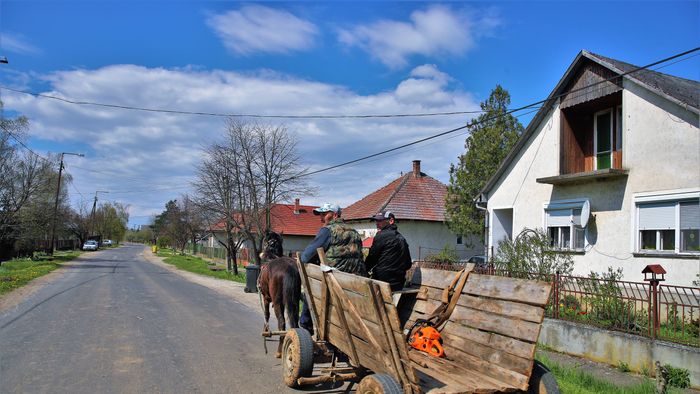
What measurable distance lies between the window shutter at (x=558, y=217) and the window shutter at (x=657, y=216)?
7.11 ft

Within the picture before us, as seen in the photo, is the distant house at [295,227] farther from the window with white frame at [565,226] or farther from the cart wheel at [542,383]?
the cart wheel at [542,383]

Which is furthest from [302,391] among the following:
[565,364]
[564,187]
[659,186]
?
[564,187]

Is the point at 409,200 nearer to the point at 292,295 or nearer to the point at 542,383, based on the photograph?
the point at 292,295

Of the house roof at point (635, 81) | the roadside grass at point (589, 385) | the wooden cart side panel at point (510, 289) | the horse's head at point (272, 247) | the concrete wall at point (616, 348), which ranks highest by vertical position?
the house roof at point (635, 81)

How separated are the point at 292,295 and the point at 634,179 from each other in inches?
364

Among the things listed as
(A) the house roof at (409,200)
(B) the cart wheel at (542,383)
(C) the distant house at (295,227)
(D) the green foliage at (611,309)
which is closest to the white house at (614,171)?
(D) the green foliage at (611,309)

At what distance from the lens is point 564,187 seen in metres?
14.3

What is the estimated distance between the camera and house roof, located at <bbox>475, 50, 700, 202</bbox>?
11570mm

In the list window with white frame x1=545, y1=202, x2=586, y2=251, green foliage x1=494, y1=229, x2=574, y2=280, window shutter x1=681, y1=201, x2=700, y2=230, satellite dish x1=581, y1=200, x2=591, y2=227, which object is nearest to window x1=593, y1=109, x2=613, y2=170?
window with white frame x1=545, y1=202, x2=586, y2=251

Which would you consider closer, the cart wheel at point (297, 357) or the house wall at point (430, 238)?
the cart wheel at point (297, 357)

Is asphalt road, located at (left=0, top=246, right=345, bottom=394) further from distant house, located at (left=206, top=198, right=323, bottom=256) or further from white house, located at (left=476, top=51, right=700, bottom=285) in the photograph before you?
distant house, located at (left=206, top=198, right=323, bottom=256)

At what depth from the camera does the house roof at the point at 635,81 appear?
456 inches

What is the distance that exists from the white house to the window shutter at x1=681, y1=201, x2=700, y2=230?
2cm

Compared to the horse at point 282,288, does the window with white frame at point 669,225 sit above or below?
above
